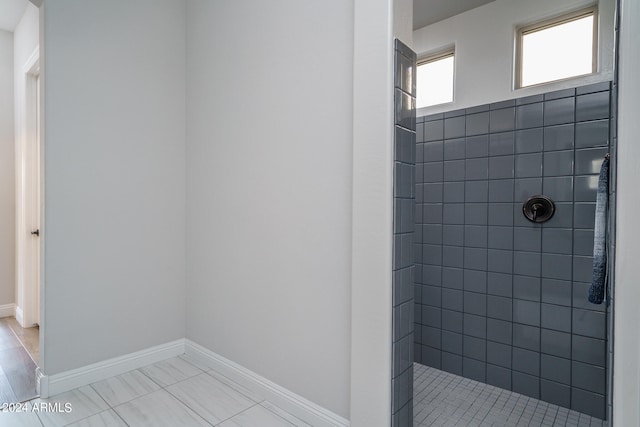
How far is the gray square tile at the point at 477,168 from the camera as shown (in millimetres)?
2270

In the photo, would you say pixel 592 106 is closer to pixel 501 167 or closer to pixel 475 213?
pixel 501 167

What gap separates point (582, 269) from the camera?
1911 millimetres

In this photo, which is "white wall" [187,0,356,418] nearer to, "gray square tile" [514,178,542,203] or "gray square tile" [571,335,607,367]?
"gray square tile" [514,178,542,203]

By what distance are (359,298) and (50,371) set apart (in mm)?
1823

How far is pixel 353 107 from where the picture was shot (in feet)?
4.90

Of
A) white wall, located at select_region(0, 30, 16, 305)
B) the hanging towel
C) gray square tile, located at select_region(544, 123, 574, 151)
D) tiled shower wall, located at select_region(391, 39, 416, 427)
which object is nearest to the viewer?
the hanging towel

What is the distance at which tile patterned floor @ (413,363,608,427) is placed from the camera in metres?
1.83

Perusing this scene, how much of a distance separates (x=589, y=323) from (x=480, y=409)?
0.77 m

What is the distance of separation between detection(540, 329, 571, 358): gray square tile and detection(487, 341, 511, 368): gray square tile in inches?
8.0

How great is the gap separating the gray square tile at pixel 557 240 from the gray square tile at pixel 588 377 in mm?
632

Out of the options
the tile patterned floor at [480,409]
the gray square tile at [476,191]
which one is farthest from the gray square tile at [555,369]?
the gray square tile at [476,191]

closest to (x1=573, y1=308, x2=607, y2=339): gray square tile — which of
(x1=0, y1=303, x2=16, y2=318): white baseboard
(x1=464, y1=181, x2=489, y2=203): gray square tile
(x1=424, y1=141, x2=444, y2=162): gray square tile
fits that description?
(x1=464, y1=181, x2=489, y2=203): gray square tile

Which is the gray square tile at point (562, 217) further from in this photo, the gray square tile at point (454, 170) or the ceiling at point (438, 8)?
the ceiling at point (438, 8)

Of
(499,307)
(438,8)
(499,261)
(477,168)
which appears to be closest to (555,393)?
(499,307)
